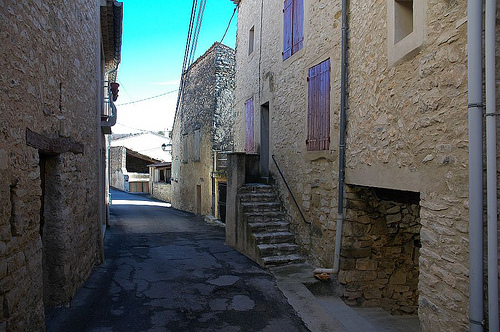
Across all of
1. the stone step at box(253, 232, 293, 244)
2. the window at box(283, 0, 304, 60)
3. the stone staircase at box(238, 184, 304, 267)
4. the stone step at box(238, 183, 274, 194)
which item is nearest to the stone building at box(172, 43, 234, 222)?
the stone step at box(238, 183, 274, 194)

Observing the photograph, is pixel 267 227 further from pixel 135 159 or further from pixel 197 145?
pixel 135 159

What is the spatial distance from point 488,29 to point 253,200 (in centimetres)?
577

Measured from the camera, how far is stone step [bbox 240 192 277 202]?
7.92 metres

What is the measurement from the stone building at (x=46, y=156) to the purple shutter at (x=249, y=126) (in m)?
4.26

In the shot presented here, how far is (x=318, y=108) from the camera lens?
6168mm

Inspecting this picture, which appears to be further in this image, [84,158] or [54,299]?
[84,158]

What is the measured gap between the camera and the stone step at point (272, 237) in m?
6.86

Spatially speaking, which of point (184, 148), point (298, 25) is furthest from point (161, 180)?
point (298, 25)

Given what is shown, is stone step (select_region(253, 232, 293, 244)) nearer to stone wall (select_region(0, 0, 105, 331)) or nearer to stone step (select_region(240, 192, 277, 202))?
stone step (select_region(240, 192, 277, 202))

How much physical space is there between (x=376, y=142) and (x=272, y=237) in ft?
10.4

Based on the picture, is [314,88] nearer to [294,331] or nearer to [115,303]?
[294,331]

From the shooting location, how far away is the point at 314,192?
6.30 m

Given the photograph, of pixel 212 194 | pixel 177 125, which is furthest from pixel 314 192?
pixel 177 125

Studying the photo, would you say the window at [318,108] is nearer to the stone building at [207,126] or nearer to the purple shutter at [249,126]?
the purple shutter at [249,126]
